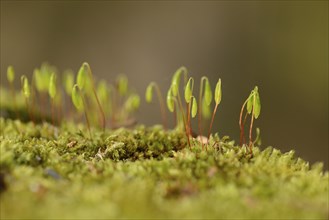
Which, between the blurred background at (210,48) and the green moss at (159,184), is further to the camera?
the blurred background at (210,48)

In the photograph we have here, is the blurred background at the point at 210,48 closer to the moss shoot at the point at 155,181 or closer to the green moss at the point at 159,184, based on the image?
the moss shoot at the point at 155,181

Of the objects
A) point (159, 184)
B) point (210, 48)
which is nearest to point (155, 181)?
point (159, 184)

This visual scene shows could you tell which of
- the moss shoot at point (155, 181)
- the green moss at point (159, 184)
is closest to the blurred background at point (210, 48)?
the moss shoot at point (155, 181)

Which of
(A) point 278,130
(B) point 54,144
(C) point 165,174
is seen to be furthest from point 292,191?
(A) point 278,130

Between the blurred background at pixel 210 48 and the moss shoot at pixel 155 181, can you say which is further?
the blurred background at pixel 210 48

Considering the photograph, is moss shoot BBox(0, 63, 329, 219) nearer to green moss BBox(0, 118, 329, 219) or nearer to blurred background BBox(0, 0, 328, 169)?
green moss BBox(0, 118, 329, 219)

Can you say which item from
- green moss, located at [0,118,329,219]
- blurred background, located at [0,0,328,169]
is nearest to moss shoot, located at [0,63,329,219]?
green moss, located at [0,118,329,219]

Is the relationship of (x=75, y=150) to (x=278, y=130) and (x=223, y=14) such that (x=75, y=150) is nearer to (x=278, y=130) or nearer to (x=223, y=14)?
(x=278, y=130)
